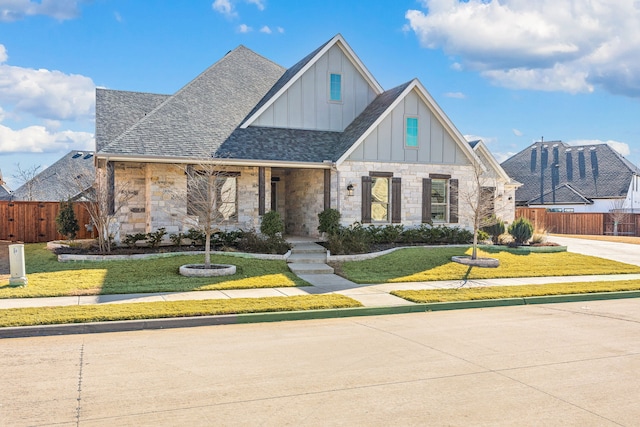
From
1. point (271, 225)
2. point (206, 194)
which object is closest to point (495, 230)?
point (271, 225)

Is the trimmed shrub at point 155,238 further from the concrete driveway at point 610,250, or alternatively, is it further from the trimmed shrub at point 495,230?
the concrete driveway at point 610,250

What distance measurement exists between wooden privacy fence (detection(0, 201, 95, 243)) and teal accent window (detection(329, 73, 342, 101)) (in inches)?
449

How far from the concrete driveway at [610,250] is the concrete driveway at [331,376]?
38.0 feet

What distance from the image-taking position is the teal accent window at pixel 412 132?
66.8 ft

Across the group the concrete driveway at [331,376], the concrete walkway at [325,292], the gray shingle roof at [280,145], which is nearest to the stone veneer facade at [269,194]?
the gray shingle roof at [280,145]

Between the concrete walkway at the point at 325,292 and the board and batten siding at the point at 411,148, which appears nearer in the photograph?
the concrete walkway at the point at 325,292

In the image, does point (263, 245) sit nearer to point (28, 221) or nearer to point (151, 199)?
point (151, 199)

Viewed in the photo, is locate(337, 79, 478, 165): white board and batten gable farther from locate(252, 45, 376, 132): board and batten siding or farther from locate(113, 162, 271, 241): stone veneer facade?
locate(113, 162, 271, 241): stone veneer facade

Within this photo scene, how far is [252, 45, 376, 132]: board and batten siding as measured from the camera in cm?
2108

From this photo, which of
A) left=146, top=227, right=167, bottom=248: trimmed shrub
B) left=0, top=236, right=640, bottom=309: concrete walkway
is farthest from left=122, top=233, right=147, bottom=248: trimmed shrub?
left=0, top=236, right=640, bottom=309: concrete walkway

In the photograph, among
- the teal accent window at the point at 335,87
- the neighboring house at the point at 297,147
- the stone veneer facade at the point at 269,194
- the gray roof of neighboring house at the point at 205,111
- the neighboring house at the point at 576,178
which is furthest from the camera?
the neighboring house at the point at 576,178

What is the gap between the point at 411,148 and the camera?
66.9ft

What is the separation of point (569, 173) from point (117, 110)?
3462 cm

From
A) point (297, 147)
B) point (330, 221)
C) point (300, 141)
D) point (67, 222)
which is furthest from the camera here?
point (300, 141)
